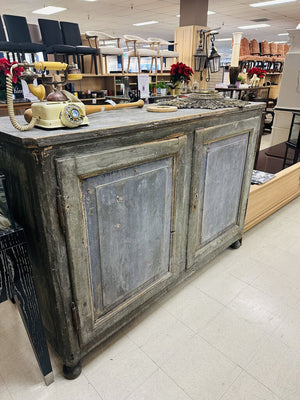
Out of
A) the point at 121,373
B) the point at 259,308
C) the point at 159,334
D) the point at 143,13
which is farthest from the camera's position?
the point at 143,13

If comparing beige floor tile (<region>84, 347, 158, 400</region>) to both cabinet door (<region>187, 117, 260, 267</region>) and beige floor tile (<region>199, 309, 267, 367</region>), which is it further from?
cabinet door (<region>187, 117, 260, 267</region>)

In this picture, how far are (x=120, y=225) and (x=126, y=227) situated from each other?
4 centimetres

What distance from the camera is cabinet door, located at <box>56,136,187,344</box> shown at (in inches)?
42.9

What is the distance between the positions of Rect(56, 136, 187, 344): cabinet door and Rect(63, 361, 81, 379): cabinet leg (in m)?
0.17

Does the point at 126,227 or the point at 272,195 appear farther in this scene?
the point at 272,195

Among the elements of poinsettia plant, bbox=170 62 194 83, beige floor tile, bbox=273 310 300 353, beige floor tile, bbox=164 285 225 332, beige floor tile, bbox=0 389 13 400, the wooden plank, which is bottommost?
beige floor tile, bbox=164 285 225 332

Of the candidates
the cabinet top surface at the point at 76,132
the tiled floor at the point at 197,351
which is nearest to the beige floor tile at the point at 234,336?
the tiled floor at the point at 197,351

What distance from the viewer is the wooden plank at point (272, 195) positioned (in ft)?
8.14

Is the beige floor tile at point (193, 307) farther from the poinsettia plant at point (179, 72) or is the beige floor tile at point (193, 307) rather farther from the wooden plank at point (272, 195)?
the poinsettia plant at point (179, 72)

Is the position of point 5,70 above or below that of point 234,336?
above

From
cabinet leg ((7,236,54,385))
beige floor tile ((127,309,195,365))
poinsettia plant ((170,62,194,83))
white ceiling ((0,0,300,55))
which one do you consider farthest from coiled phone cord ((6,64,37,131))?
white ceiling ((0,0,300,55))

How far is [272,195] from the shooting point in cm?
276

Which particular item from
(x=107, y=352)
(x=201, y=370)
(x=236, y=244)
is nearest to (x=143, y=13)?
(x=236, y=244)

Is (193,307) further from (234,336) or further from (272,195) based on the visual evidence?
(272,195)
